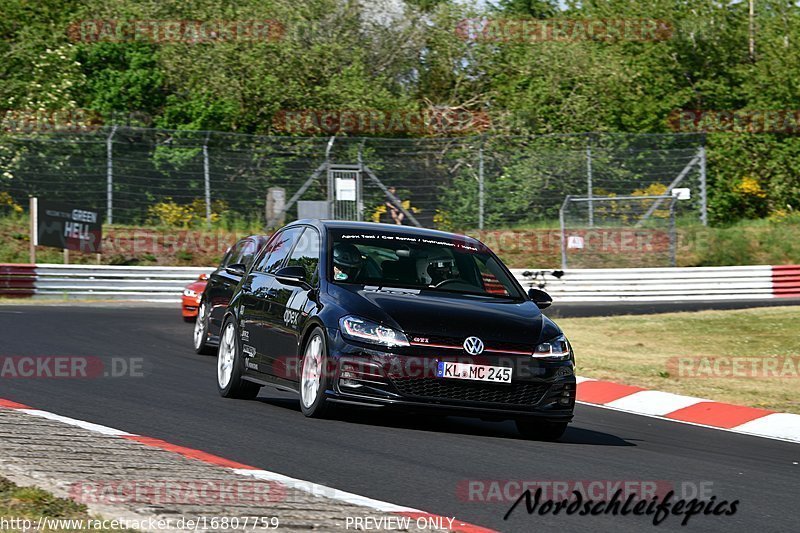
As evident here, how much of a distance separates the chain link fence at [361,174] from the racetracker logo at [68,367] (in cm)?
1550

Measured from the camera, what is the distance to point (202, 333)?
16109 millimetres

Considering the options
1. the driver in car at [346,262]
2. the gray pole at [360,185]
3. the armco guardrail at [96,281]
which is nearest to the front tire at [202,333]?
the driver in car at [346,262]

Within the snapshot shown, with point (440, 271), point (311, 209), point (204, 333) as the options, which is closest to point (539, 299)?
point (440, 271)

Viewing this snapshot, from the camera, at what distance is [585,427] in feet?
36.8

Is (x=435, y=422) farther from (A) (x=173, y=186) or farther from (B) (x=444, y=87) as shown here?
(B) (x=444, y=87)

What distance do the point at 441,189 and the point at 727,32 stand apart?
21966 millimetres

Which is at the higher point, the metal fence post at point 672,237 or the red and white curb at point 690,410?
the metal fence post at point 672,237

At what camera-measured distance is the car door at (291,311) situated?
10031mm

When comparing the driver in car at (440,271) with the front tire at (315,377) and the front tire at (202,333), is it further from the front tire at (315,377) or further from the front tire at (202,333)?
the front tire at (202,333)

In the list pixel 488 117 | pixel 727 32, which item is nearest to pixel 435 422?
pixel 488 117

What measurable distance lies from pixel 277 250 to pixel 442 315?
2.58m

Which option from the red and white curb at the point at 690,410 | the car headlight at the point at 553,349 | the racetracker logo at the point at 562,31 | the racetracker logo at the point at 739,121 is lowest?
the red and white curb at the point at 690,410

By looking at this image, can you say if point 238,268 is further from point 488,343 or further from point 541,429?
point 488,343

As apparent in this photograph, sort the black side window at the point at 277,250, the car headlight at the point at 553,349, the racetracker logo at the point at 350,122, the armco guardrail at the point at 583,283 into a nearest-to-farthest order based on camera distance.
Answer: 1. the car headlight at the point at 553,349
2. the black side window at the point at 277,250
3. the armco guardrail at the point at 583,283
4. the racetracker logo at the point at 350,122
